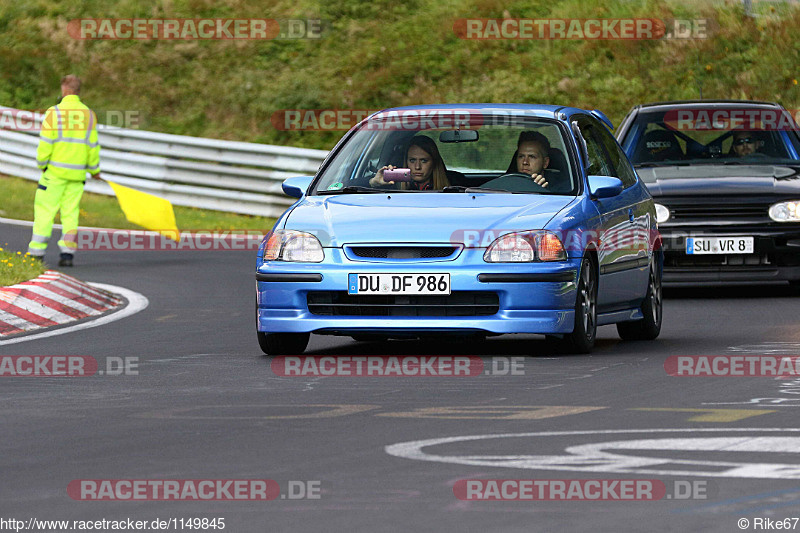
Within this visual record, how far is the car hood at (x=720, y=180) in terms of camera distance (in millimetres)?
15844

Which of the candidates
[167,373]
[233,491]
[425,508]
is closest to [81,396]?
[167,373]

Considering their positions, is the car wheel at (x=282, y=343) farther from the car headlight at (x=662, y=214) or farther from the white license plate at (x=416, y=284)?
the car headlight at (x=662, y=214)

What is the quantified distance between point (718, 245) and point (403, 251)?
5.54m

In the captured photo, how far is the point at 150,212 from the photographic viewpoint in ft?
70.3

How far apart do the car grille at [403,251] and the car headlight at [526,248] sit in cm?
23

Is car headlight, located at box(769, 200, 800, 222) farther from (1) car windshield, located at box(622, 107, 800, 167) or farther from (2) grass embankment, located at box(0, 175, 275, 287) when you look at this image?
(2) grass embankment, located at box(0, 175, 275, 287)

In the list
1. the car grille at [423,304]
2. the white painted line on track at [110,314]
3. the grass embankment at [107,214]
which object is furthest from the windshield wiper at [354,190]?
the grass embankment at [107,214]

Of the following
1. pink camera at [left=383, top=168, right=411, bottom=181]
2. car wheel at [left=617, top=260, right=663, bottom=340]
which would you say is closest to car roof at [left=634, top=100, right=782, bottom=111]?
car wheel at [left=617, top=260, right=663, bottom=340]

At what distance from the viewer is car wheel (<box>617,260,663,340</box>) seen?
12508 millimetres

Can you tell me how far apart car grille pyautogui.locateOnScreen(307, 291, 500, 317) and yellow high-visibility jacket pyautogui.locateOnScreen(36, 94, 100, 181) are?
8.92 m

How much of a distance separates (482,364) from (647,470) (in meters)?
3.89

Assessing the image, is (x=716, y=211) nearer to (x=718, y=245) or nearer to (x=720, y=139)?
(x=718, y=245)

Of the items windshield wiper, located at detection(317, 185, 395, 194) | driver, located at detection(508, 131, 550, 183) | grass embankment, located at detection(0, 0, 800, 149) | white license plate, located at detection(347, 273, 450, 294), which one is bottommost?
white license plate, located at detection(347, 273, 450, 294)

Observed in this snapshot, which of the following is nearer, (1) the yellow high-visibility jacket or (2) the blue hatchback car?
(2) the blue hatchback car
